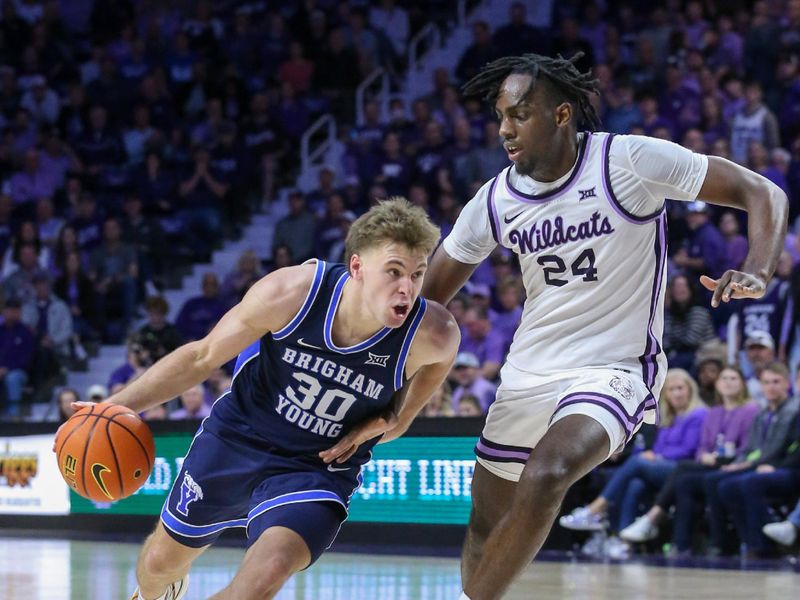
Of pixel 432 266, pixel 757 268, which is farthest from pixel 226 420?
pixel 757 268

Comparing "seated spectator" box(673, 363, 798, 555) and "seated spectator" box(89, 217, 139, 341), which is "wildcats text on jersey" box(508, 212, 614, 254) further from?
"seated spectator" box(89, 217, 139, 341)

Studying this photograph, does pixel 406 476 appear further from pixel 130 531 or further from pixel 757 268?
pixel 757 268

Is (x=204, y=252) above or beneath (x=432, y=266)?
beneath

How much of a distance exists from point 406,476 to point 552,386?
5906mm

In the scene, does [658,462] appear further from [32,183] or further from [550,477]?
[32,183]

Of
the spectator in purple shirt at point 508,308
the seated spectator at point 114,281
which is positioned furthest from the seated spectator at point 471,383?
the seated spectator at point 114,281

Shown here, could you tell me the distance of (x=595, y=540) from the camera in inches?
413

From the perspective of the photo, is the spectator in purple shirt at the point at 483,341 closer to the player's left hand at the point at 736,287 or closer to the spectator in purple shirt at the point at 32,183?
the player's left hand at the point at 736,287

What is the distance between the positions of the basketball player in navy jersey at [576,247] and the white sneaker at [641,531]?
5213 millimetres

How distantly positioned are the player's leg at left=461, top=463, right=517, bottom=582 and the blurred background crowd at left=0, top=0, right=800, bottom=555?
5040 mm

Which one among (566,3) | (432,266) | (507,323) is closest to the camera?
(432,266)

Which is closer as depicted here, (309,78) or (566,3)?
(566,3)

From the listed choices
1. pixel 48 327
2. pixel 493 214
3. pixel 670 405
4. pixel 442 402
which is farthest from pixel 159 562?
Result: pixel 48 327

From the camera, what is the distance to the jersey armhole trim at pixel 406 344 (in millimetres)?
4934
